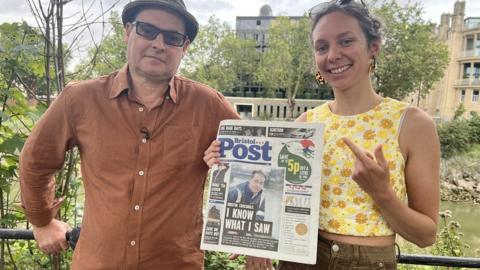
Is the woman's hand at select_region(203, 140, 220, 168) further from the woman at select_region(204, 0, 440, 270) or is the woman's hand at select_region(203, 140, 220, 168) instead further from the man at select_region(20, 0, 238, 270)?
the man at select_region(20, 0, 238, 270)

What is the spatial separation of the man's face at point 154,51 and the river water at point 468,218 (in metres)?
10.8

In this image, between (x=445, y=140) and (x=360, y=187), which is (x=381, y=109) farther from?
(x=445, y=140)

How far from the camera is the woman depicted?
131 centimetres

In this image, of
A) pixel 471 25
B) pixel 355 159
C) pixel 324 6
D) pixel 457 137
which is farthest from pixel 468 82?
pixel 355 159

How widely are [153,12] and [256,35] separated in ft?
130

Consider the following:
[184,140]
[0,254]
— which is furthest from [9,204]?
[184,140]

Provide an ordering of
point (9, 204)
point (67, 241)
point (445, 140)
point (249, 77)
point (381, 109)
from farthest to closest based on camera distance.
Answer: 1. point (249, 77)
2. point (445, 140)
3. point (9, 204)
4. point (67, 241)
5. point (381, 109)

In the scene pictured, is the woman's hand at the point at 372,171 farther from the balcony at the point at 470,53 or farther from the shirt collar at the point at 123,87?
A: the balcony at the point at 470,53

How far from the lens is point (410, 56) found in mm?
24766

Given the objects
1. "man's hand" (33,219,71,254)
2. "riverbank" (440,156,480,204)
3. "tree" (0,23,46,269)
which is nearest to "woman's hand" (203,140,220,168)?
"man's hand" (33,219,71,254)

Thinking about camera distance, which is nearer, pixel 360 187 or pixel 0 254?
pixel 360 187

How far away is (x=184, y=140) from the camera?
5.14ft

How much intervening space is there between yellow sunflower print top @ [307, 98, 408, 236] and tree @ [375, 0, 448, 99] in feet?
82.6

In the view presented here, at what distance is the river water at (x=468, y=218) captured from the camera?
10623 mm
